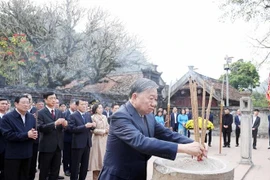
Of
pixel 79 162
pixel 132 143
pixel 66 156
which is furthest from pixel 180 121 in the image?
pixel 132 143

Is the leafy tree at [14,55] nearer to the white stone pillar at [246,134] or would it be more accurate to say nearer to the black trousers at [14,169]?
the black trousers at [14,169]

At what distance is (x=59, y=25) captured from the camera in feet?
54.7

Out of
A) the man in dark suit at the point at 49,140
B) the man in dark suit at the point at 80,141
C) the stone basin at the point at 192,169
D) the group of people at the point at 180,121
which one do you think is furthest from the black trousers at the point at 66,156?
the group of people at the point at 180,121

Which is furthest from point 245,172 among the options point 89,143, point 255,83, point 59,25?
point 255,83

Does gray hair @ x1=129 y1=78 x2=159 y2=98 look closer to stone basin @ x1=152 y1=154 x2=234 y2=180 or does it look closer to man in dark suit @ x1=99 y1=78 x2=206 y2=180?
man in dark suit @ x1=99 y1=78 x2=206 y2=180

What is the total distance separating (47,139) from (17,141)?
69cm

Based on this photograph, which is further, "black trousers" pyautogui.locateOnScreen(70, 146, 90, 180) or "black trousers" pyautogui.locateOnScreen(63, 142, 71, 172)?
"black trousers" pyautogui.locateOnScreen(63, 142, 71, 172)

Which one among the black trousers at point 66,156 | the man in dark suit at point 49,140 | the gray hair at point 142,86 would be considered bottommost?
the black trousers at point 66,156

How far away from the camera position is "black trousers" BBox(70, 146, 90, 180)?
4867mm

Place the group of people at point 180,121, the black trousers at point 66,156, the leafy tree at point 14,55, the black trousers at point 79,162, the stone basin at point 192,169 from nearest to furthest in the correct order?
the stone basin at point 192,169, the black trousers at point 79,162, the black trousers at point 66,156, the group of people at point 180,121, the leafy tree at point 14,55

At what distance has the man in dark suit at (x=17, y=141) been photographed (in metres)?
3.95

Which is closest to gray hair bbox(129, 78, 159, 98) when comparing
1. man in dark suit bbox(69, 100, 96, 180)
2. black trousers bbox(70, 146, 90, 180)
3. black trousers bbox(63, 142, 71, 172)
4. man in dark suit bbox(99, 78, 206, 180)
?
man in dark suit bbox(99, 78, 206, 180)

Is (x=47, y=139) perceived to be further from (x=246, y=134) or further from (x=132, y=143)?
(x=246, y=134)

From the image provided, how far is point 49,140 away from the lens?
4645 mm
